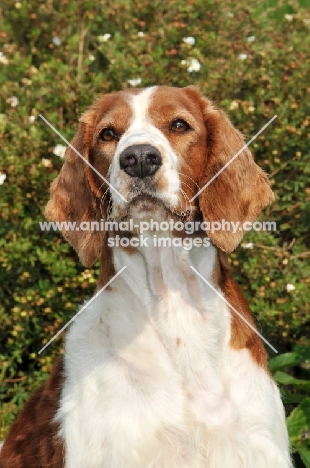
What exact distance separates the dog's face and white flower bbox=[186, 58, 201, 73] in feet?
4.69

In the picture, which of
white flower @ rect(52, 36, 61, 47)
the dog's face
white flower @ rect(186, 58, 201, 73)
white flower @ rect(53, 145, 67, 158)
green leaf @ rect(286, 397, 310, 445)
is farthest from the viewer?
white flower @ rect(52, 36, 61, 47)

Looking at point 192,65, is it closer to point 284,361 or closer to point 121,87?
point 121,87

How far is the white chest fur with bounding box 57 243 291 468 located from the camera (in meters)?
2.85

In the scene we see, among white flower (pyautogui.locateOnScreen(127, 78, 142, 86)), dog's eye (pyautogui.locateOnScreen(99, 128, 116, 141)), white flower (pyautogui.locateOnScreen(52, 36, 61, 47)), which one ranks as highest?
dog's eye (pyautogui.locateOnScreen(99, 128, 116, 141))

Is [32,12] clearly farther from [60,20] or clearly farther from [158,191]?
[158,191]

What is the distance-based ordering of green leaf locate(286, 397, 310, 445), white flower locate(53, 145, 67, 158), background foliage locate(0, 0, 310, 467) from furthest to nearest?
background foliage locate(0, 0, 310, 467) < white flower locate(53, 145, 67, 158) < green leaf locate(286, 397, 310, 445)

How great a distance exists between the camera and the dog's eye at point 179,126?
3178mm

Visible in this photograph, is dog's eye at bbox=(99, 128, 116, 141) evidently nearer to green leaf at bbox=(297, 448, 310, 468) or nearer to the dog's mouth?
the dog's mouth

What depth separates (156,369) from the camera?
297 centimetres

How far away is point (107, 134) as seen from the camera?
3234 millimetres

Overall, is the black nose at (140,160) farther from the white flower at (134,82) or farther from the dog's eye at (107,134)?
the white flower at (134,82)

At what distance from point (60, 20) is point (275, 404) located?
3.57m

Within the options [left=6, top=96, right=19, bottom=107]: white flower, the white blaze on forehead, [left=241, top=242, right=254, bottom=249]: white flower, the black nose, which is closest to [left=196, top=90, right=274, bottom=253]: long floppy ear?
the white blaze on forehead

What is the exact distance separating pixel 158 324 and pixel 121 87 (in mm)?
2484
